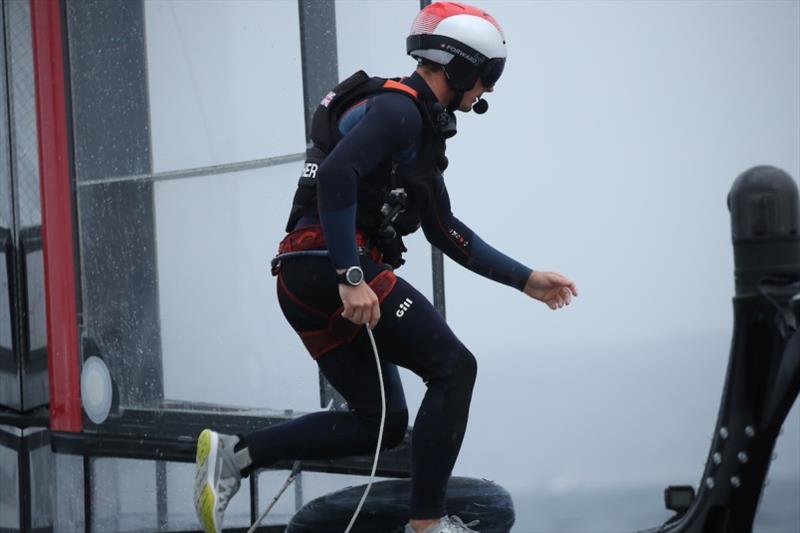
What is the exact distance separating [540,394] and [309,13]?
1596mm

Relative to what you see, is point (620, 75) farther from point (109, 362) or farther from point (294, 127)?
point (109, 362)

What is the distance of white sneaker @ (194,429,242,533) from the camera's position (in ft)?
12.6

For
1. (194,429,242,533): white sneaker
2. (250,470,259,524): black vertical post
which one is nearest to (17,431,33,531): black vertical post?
(250,470,259,524): black vertical post

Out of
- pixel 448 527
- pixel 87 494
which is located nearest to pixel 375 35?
pixel 448 527

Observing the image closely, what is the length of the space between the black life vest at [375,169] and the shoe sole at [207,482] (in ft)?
2.24

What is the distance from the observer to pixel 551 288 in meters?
4.00

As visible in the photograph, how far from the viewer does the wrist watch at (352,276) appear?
136 inches

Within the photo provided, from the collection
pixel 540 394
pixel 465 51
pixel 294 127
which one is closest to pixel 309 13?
pixel 294 127

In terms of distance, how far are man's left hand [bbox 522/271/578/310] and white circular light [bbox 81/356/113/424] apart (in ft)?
7.12

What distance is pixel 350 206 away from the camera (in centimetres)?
346

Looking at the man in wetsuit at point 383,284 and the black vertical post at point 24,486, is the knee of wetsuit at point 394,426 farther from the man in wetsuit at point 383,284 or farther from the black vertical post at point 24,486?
the black vertical post at point 24,486

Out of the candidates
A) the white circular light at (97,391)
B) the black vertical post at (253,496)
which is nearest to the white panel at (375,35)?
the black vertical post at (253,496)

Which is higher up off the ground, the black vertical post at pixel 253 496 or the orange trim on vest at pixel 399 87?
the orange trim on vest at pixel 399 87

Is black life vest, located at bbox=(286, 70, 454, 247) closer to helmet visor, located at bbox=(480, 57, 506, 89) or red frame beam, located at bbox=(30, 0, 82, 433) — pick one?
helmet visor, located at bbox=(480, 57, 506, 89)
